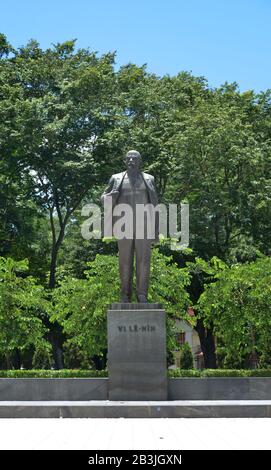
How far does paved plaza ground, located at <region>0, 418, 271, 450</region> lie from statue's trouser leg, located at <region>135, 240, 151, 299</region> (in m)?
3.58

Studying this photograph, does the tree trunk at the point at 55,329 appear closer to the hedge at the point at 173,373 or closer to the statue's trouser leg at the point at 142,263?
the hedge at the point at 173,373

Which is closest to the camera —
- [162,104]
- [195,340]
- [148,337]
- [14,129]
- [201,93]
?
[148,337]

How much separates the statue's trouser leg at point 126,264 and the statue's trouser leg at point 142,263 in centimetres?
14

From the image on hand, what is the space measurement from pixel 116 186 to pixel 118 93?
1923 cm

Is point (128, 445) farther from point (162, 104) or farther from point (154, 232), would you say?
point (162, 104)

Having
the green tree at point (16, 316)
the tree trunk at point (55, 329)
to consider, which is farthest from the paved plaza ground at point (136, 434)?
the tree trunk at point (55, 329)

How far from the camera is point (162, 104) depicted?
113 ft

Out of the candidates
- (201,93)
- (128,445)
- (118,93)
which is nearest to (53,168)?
(118,93)

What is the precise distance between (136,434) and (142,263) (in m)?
5.68

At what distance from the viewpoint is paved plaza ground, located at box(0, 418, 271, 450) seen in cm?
952

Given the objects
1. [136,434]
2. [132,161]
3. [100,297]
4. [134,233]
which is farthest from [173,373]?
[100,297]

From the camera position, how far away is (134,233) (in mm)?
15805

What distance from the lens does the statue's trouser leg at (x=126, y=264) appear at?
51.9 feet

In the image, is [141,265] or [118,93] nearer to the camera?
[141,265]
